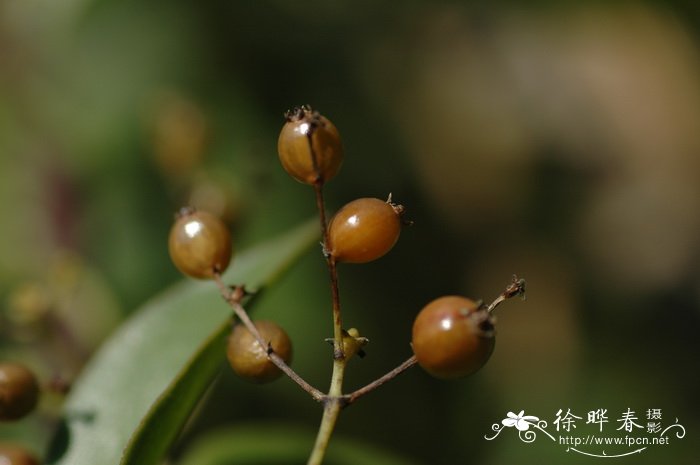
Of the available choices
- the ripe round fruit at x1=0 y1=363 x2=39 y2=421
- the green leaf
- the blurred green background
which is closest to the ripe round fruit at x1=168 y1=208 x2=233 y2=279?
the green leaf

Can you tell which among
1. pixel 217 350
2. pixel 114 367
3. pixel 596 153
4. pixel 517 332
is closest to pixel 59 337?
pixel 114 367

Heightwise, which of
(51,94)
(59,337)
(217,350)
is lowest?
(217,350)

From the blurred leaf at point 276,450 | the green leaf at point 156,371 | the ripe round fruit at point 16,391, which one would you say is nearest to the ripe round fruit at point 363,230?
the green leaf at point 156,371

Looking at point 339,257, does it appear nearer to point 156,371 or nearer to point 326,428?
point 326,428

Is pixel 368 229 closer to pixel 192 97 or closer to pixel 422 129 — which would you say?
pixel 192 97

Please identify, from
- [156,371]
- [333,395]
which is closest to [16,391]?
[156,371]

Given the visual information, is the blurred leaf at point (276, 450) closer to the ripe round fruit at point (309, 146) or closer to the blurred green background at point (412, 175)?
the blurred green background at point (412, 175)

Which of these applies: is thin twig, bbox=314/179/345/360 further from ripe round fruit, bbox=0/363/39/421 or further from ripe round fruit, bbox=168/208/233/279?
ripe round fruit, bbox=0/363/39/421
